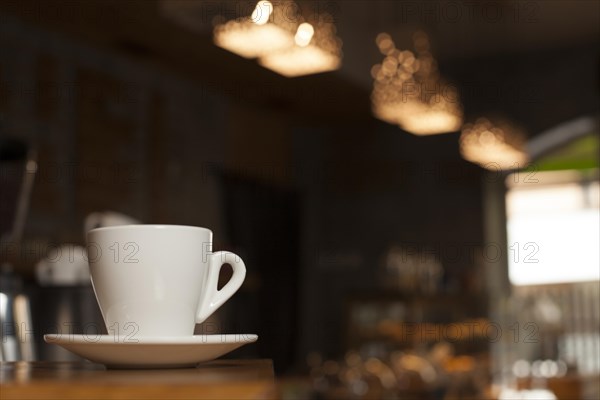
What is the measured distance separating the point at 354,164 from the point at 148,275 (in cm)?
690

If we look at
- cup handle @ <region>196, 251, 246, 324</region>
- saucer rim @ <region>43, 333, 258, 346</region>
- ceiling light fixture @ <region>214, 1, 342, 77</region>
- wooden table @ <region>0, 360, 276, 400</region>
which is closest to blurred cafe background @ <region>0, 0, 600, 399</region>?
ceiling light fixture @ <region>214, 1, 342, 77</region>

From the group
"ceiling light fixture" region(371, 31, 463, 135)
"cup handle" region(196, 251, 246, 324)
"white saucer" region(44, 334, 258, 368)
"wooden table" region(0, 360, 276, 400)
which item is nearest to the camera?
"wooden table" region(0, 360, 276, 400)

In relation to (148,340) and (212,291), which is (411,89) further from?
(148,340)

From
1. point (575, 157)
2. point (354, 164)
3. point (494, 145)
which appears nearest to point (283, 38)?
point (494, 145)

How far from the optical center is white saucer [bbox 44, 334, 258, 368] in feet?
1.91

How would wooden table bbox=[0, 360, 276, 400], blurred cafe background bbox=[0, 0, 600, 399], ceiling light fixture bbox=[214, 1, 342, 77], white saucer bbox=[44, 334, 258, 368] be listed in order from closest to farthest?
wooden table bbox=[0, 360, 276, 400]
white saucer bbox=[44, 334, 258, 368]
ceiling light fixture bbox=[214, 1, 342, 77]
blurred cafe background bbox=[0, 0, 600, 399]

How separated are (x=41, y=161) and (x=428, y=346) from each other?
11.3 feet

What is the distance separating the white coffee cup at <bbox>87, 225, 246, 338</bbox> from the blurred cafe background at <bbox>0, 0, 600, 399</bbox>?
11.6 feet

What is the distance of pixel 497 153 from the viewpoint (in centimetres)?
660

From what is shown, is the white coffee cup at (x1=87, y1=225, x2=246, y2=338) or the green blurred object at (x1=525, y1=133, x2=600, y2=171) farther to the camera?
the green blurred object at (x1=525, y1=133, x2=600, y2=171)

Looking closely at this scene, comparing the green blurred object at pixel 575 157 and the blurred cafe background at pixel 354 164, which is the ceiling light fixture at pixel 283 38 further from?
the green blurred object at pixel 575 157

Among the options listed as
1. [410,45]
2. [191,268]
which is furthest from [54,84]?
[191,268]

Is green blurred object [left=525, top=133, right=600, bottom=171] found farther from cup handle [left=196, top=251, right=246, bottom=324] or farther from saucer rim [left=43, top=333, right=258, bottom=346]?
saucer rim [left=43, top=333, right=258, bottom=346]

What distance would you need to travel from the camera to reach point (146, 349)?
58cm
